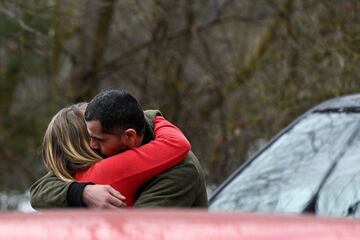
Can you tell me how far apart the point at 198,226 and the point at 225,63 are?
9.87 metres

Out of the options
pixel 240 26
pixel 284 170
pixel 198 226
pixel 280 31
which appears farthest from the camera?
pixel 240 26

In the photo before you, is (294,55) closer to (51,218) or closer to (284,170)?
(284,170)

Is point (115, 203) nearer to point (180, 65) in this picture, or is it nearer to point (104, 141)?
point (104, 141)

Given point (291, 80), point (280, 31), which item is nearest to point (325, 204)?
point (291, 80)

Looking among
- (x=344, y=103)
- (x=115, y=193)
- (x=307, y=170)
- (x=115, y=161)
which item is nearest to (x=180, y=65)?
(x=344, y=103)

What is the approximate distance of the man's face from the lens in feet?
13.9

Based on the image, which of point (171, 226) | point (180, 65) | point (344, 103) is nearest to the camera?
point (171, 226)

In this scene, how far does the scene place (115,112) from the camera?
13.8ft

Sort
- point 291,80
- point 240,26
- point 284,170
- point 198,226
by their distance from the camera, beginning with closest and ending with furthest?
point 198,226 < point 284,170 < point 291,80 < point 240,26

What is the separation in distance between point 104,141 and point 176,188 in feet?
0.97

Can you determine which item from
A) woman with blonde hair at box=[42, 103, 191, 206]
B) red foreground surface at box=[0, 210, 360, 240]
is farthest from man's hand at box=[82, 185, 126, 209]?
red foreground surface at box=[0, 210, 360, 240]

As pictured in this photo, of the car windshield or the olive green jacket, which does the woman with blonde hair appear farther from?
the car windshield

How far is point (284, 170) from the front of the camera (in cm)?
575

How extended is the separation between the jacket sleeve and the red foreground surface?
1384 mm
